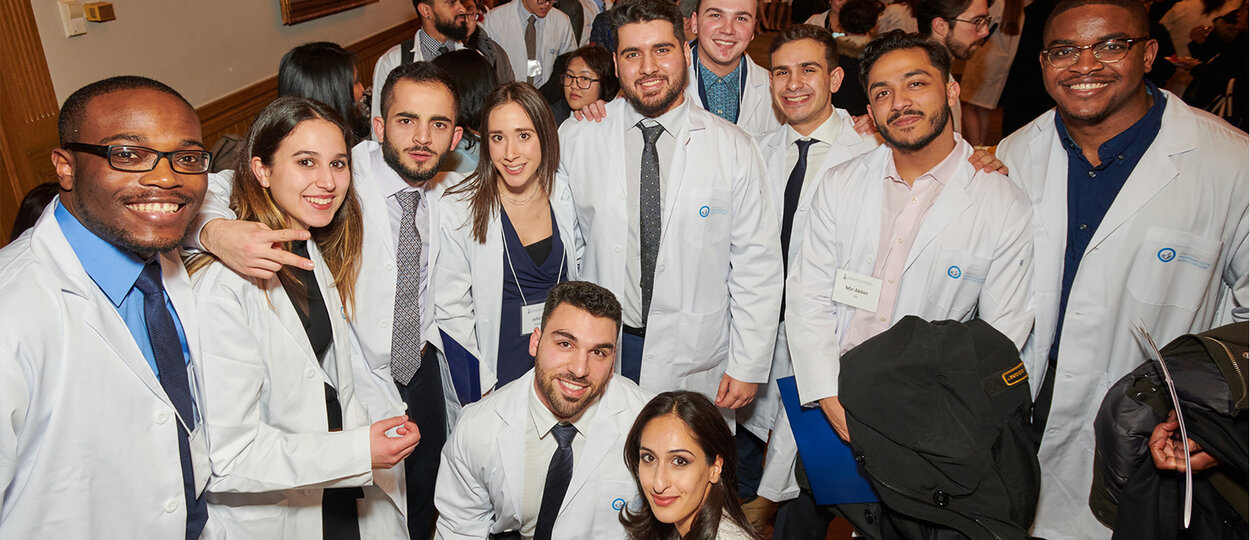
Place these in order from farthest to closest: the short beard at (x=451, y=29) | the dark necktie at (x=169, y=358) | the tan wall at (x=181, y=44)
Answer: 1. the short beard at (x=451, y=29)
2. the tan wall at (x=181, y=44)
3. the dark necktie at (x=169, y=358)

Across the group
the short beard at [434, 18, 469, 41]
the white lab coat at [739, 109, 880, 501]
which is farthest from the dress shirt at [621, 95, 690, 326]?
the short beard at [434, 18, 469, 41]

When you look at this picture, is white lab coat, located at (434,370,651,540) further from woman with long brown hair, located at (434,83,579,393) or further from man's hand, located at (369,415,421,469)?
woman with long brown hair, located at (434,83,579,393)

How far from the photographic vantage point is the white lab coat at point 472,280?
8.02 feet

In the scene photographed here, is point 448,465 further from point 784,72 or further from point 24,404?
point 784,72

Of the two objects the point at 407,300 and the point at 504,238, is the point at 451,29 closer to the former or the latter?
the point at 504,238

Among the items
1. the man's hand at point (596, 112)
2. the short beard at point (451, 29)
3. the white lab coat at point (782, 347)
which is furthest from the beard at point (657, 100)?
the short beard at point (451, 29)

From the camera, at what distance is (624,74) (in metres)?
2.47

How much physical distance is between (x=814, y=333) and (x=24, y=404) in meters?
1.85

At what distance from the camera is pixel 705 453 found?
1893 millimetres

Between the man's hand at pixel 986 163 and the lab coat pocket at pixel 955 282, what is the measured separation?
0.83ft

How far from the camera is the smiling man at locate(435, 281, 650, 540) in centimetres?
204

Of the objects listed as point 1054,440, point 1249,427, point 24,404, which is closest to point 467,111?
point 24,404

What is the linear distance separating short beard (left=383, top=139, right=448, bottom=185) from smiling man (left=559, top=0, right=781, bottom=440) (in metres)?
0.50

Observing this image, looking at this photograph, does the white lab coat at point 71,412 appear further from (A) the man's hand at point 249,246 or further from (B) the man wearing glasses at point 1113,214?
(B) the man wearing glasses at point 1113,214
